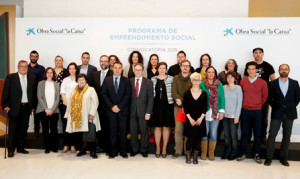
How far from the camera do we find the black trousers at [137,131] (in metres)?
4.22

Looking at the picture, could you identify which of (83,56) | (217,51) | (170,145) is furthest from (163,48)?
(170,145)

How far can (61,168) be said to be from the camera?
371 centimetres

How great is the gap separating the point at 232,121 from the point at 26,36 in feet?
15.8

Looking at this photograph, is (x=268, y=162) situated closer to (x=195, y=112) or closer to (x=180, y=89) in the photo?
(x=195, y=112)

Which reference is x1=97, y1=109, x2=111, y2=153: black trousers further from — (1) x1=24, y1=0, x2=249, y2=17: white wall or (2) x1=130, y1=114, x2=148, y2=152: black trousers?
(1) x1=24, y1=0, x2=249, y2=17: white wall

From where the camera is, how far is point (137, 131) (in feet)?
14.1

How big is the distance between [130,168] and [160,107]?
1.15 meters

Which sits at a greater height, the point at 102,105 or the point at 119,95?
the point at 119,95

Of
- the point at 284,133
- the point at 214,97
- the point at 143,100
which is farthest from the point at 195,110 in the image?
the point at 284,133

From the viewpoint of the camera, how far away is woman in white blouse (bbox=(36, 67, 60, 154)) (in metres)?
4.33

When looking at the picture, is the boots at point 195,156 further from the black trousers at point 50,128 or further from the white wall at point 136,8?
the white wall at point 136,8

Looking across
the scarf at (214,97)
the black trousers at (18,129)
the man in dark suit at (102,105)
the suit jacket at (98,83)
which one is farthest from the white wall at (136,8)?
the black trousers at (18,129)

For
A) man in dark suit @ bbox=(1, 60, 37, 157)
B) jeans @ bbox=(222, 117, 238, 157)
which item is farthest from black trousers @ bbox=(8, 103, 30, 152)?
jeans @ bbox=(222, 117, 238, 157)

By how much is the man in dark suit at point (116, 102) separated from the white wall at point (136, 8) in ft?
7.12
